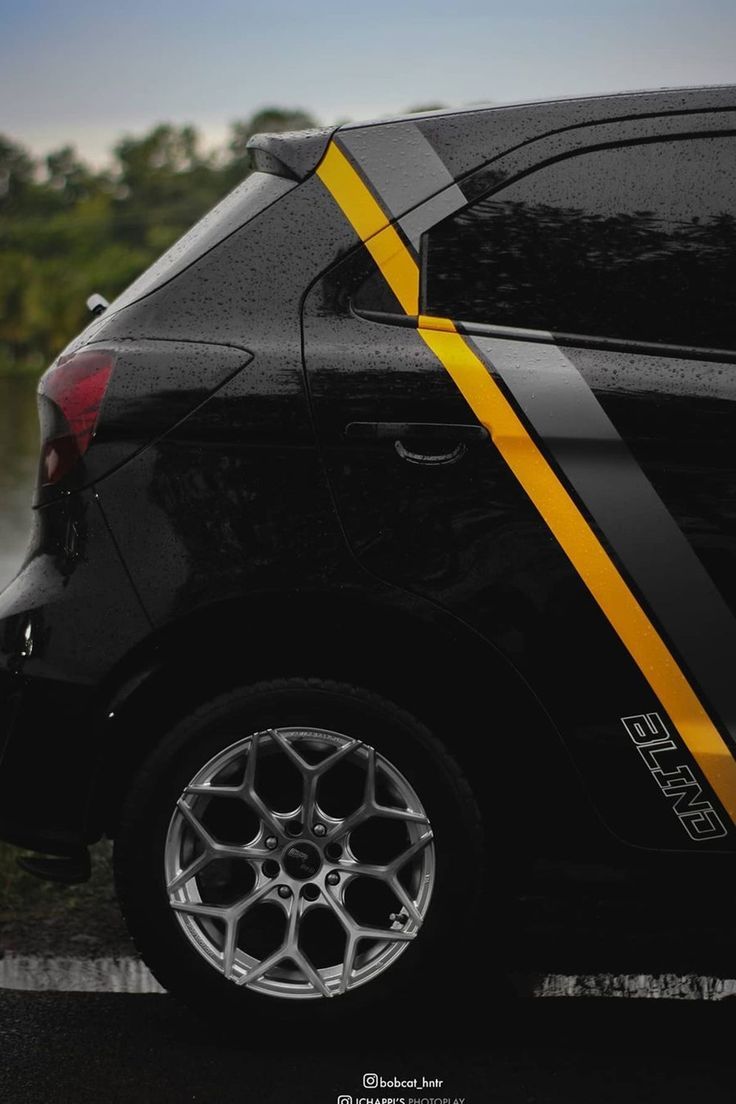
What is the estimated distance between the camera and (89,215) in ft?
414

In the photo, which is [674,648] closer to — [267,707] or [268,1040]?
→ [267,707]

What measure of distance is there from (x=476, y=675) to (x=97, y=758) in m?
0.74

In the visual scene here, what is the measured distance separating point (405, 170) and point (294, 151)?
0.73 ft

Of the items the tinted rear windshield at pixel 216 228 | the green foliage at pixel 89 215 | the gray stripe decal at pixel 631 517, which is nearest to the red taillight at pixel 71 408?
the tinted rear windshield at pixel 216 228

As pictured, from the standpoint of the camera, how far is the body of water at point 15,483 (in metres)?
9.27

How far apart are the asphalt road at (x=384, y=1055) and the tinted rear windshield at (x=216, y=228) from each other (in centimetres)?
145

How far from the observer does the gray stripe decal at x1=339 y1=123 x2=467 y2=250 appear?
2621 millimetres

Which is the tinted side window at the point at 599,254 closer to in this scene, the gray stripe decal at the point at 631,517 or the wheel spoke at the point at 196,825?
the gray stripe decal at the point at 631,517

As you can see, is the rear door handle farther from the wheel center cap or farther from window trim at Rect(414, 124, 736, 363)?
the wheel center cap

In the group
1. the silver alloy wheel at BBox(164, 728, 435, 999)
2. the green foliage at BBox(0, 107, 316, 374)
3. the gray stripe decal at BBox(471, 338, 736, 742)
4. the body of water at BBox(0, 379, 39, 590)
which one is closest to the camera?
the gray stripe decal at BBox(471, 338, 736, 742)

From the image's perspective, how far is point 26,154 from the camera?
451ft

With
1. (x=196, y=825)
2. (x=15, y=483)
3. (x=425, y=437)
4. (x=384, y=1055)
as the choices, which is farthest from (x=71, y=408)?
(x=15, y=483)

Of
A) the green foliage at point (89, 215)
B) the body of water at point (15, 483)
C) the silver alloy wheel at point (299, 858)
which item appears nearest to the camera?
the silver alloy wheel at point (299, 858)

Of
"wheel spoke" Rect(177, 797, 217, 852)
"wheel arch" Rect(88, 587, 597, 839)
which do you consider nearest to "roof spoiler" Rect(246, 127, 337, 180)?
"wheel arch" Rect(88, 587, 597, 839)
